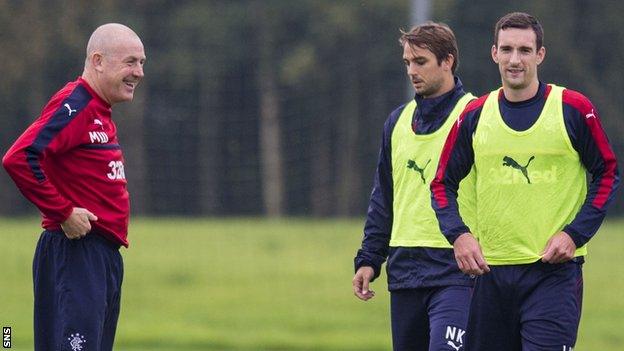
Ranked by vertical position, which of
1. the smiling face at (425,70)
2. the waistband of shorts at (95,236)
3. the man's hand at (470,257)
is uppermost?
the smiling face at (425,70)

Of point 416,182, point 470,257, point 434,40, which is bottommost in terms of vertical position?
point 470,257

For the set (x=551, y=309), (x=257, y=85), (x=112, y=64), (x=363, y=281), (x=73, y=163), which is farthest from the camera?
(x=257, y=85)

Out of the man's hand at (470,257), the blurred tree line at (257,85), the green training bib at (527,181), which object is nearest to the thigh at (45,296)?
the man's hand at (470,257)

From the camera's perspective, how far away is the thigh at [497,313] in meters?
7.09

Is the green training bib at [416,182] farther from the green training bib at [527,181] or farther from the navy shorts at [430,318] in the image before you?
the green training bib at [527,181]

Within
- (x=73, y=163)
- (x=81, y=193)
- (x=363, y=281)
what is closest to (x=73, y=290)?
(x=81, y=193)

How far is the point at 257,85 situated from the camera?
35281mm

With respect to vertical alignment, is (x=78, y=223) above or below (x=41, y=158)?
below

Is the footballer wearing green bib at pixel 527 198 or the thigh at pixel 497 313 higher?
the footballer wearing green bib at pixel 527 198

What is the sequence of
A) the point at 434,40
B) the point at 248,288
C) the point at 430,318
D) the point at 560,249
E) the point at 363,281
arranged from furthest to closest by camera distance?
the point at 248,288
the point at 363,281
the point at 434,40
the point at 430,318
the point at 560,249

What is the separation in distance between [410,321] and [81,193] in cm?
187

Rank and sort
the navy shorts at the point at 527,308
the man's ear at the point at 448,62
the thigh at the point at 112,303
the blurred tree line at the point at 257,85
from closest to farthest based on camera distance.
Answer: the navy shorts at the point at 527,308
the thigh at the point at 112,303
the man's ear at the point at 448,62
the blurred tree line at the point at 257,85

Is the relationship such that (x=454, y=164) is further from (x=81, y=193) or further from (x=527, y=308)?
(x=81, y=193)

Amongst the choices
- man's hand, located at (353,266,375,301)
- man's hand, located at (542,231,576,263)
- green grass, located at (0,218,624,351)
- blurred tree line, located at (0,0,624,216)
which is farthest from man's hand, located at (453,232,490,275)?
blurred tree line, located at (0,0,624,216)
